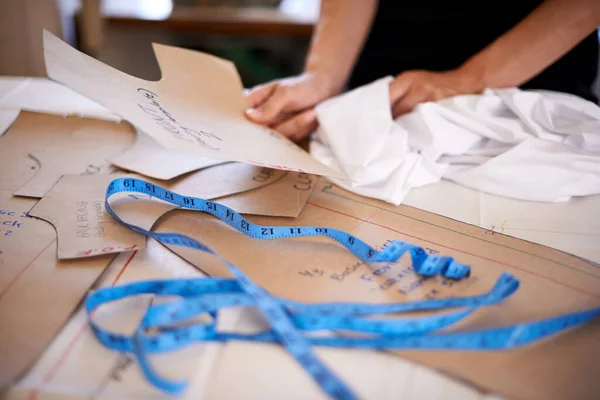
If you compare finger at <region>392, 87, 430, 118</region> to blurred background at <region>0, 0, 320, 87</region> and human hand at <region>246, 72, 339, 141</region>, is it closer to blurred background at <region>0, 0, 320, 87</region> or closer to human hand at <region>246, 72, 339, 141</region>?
human hand at <region>246, 72, 339, 141</region>

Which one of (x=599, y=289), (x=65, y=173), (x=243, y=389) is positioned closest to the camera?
(x=243, y=389)

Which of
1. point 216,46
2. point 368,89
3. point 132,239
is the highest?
point 368,89

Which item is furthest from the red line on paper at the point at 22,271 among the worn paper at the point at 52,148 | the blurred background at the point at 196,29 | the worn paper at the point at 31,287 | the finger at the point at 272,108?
the blurred background at the point at 196,29

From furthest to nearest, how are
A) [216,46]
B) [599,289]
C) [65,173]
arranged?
[216,46], [65,173], [599,289]

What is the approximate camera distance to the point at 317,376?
0.30m

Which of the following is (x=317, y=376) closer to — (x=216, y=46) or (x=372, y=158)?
(x=372, y=158)

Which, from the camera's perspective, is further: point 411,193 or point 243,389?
point 411,193

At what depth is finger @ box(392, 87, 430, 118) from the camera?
2.11ft

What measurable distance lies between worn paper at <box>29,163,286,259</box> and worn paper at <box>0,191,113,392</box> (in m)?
0.01

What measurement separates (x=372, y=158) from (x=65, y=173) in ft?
1.18

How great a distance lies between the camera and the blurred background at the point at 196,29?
1829 mm

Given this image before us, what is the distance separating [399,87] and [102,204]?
411 mm

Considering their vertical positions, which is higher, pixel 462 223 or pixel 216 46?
pixel 462 223

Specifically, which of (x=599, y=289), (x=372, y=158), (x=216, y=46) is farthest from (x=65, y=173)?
(x=216, y=46)
